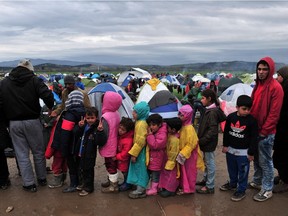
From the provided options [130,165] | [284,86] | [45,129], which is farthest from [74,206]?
[284,86]

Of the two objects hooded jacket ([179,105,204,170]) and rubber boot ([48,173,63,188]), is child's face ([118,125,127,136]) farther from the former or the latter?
rubber boot ([48,173,63,188])

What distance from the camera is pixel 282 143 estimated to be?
464cm

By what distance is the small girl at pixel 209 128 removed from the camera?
434 cm

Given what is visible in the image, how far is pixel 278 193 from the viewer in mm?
4527

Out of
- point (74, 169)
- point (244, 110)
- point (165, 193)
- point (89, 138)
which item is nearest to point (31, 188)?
point (74, 169)

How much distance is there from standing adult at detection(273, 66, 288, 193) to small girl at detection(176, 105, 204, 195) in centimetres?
122

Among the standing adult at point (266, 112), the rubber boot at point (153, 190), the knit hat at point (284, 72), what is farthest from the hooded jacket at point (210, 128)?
the knit hat at point (284, 72)

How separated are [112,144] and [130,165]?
1.32 feet

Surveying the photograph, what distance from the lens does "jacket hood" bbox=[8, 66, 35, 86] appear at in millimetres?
4426

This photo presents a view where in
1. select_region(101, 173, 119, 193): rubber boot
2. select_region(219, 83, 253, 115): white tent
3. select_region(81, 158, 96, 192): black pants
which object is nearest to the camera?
select_region(81, 158, 96, 192): black pants

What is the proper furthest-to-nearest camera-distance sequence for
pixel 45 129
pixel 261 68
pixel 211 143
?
pixel 45 129 < pixel 211 143 < pixel 261 68

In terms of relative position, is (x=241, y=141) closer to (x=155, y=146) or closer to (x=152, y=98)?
(x=155, y=146)

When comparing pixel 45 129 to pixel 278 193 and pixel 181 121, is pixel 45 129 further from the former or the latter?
pixel 278 193

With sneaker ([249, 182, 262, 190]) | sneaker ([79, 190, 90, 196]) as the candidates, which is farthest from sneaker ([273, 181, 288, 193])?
sneaker ([79, 190, 90, 196])
